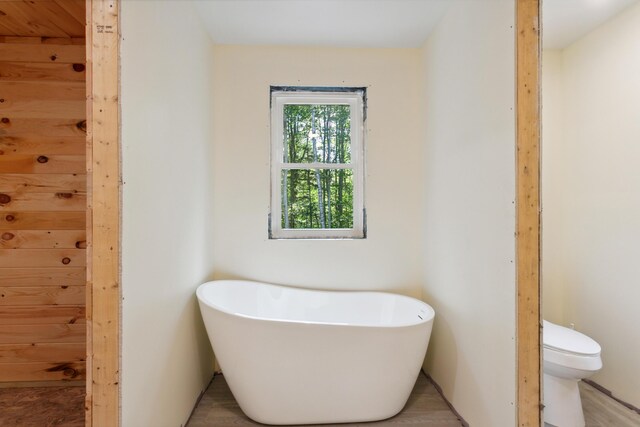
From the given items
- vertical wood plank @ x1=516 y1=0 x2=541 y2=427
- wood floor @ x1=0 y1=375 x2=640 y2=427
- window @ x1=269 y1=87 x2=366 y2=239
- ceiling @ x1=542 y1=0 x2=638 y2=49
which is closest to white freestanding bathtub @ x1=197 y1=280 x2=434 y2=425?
wood floor @ x1=0 y1=375 x2=640 y2=427

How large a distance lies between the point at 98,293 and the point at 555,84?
9.56 feet

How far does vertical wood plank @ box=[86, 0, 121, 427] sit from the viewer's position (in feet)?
3.32

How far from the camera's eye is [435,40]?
6.53 ft

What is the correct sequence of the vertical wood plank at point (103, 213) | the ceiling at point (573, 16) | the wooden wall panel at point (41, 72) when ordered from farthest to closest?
1. the wooden wall panel at point (41, 72)
2. the ceiling at point (573, 16)
3. the vertical wood plank at point (103, 213)

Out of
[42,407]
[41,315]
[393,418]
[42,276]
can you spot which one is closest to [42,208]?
[42,276]

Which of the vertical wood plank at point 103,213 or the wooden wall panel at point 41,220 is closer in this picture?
the vertical wood plank at point 103,213

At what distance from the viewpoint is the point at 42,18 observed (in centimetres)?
173

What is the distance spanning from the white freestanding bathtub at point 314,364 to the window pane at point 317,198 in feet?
2.95

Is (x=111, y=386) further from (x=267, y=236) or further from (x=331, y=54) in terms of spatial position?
(x=331, y=54)

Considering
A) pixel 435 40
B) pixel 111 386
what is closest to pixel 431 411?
pixel 111 386

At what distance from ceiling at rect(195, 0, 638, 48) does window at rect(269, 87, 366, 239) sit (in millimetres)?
415

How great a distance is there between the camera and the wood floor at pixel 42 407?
1633 mm

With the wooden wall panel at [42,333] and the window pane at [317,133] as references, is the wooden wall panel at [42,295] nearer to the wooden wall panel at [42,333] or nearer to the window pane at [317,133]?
the wooden wall panel at [42,333]

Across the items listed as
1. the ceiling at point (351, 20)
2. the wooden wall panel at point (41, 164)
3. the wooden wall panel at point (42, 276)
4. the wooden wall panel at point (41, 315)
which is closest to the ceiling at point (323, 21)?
the ceiling at point (351, 20)
